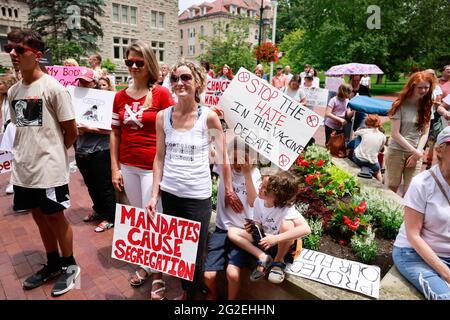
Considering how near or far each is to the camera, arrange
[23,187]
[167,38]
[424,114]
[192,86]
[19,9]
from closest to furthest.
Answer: [192,86] → [23,187] → [424,114] → [19,9] → [167,38]

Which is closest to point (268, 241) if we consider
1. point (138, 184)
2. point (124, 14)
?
point (138, 184)

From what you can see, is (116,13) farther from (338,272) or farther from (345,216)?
(338,272)

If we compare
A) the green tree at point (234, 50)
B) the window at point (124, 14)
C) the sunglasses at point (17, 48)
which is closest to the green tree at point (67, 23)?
the window at point (124, 14)

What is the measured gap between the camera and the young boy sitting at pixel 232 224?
251 centimetres

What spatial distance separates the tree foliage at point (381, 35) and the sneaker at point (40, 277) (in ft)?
86.0

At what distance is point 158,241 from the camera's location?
2.50 meters

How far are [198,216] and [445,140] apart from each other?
1.86 m

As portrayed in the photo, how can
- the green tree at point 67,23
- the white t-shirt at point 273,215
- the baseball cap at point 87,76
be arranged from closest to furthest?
1. the white t-shirt at point 273,215
2. the baseball cap at point 87,76
3. the green tree at point 67,23

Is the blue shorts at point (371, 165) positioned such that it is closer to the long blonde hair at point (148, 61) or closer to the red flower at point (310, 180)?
the red flower at point (310, 180)

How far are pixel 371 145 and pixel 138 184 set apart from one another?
364 cm

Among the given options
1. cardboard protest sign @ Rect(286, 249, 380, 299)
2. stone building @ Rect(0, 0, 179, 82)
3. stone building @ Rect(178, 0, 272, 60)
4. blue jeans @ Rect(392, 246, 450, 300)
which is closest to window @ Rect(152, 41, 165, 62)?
stone building @ Rect(0, 0, 179, 82)
